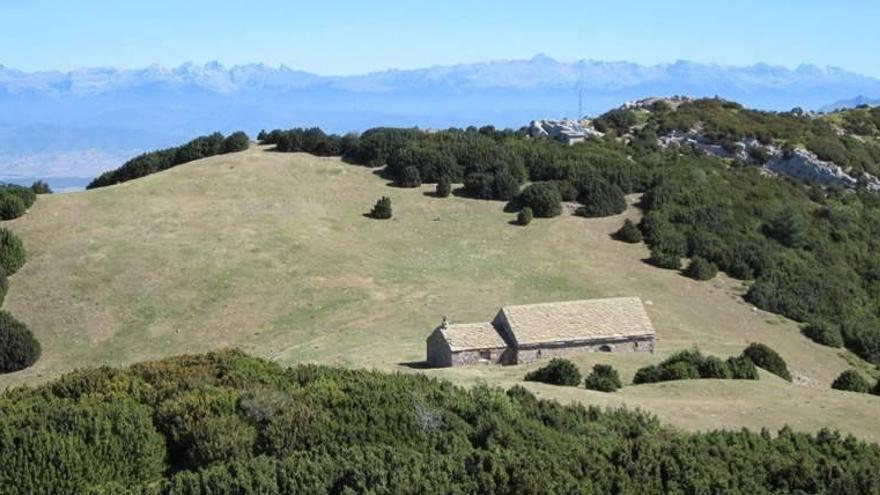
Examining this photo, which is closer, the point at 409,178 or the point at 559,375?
the point at 559,375

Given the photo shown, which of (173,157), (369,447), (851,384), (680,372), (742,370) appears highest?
(173,157)

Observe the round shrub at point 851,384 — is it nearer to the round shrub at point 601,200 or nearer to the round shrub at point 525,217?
the round shrub at point 525,217

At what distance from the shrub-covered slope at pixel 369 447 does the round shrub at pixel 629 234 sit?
31.6 m

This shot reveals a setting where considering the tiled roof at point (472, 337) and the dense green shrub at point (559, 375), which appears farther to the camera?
the tiled roof at point (472, 337)

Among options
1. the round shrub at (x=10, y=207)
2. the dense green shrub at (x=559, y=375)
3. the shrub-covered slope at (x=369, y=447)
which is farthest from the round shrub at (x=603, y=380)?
the round shrub at (x=10, y=207)

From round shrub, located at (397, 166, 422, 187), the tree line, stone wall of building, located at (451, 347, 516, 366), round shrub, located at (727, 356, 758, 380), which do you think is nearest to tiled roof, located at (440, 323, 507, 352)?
stone wall of building, located at (451, 347, 516, 366)

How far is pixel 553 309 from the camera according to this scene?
112 ft

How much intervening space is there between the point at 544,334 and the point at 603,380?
252 inches

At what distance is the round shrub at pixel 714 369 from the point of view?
2869 centimetres

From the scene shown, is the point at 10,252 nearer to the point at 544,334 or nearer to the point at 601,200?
the point at 544,334

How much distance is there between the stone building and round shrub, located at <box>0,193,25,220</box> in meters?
26.3

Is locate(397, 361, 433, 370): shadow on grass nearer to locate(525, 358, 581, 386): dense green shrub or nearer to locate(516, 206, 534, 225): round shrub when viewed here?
locate(525, 358, 581, 386): dense green shrub

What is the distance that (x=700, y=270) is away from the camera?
4738cm

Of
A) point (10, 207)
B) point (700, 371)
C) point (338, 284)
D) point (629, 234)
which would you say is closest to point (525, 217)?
point (629, 234)
